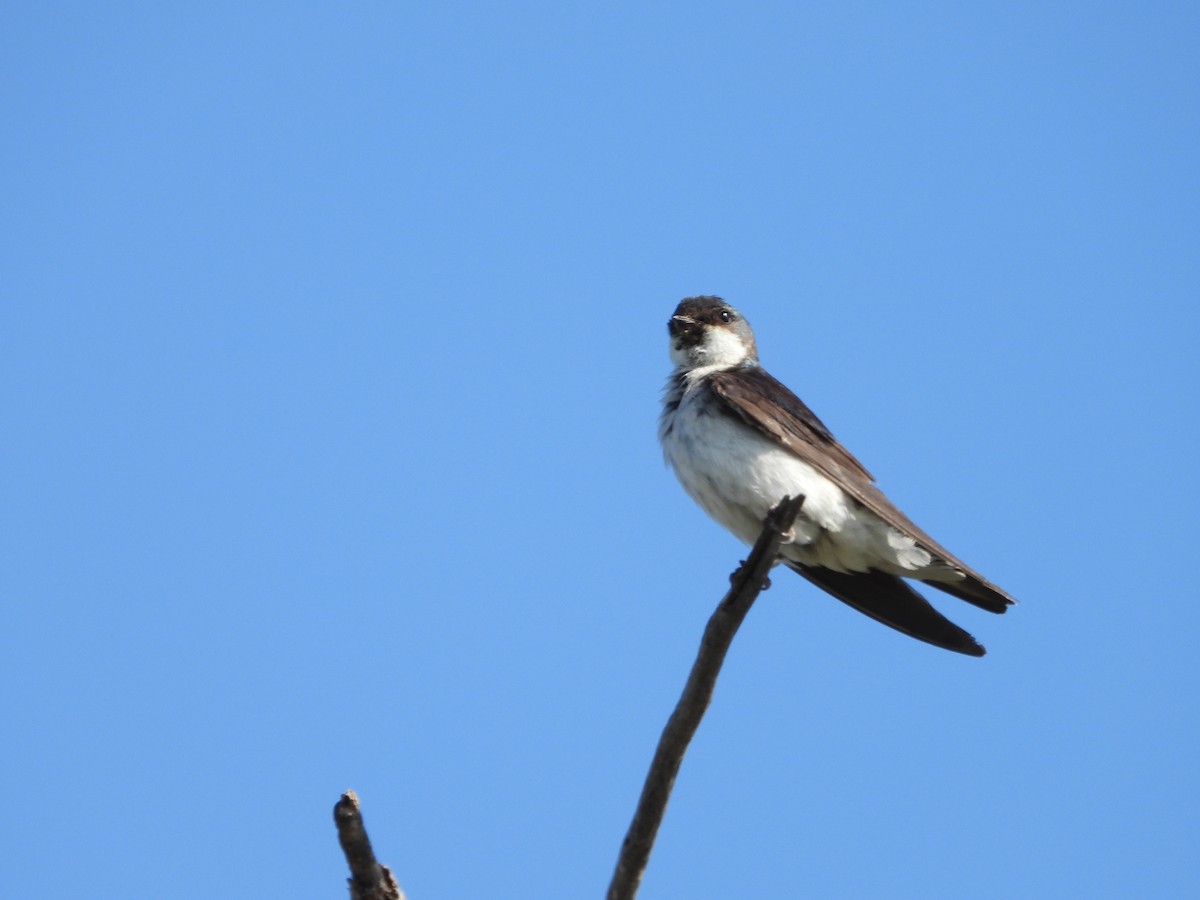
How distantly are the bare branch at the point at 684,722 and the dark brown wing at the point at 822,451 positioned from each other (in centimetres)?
231

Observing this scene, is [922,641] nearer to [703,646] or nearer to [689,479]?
[689,479]

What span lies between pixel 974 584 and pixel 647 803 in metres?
3.56

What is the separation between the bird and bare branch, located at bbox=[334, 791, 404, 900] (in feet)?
11.8

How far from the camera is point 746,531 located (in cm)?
777

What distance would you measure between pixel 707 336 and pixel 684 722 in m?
4.85

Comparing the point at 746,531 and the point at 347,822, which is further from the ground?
the point at 746,531

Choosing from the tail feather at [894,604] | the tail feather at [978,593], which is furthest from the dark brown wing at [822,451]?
the tail feather at [894,604]

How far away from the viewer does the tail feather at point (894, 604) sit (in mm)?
7509

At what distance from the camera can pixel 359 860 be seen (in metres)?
4.43

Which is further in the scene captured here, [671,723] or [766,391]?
[766,391]

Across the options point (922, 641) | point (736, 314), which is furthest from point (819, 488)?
point (736, 314)

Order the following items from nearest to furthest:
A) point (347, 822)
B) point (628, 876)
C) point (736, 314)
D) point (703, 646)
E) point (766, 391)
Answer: point (347, 822) → point (628, 876) → point (703, 646) → point (766, 391) → point (736, 314)

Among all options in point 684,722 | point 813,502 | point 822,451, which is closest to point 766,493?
point 813,502

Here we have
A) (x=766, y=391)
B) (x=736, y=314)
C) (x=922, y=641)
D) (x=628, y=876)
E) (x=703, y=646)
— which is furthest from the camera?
(x=736, y=314)
